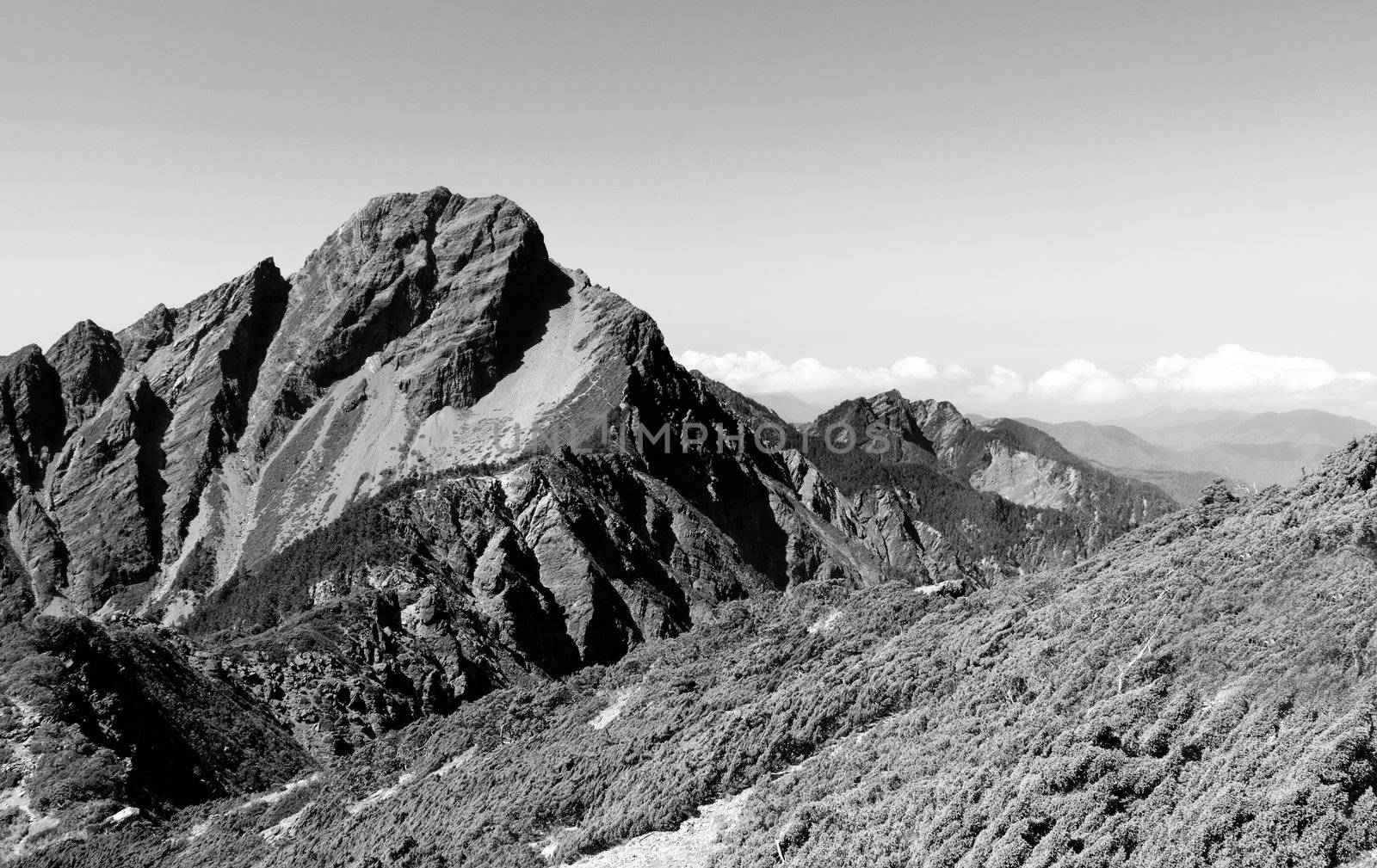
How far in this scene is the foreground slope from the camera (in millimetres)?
16938

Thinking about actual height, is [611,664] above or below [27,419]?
below

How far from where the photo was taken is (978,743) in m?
22.8

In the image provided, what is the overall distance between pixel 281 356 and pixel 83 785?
135 m

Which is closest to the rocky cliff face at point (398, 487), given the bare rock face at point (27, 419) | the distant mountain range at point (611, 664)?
the bare rock face at point (27, 419)

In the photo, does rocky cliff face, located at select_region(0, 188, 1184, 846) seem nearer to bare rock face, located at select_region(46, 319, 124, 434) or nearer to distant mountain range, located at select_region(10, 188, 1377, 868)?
bare rock face, located at select_region(46, 319, 124, 434)

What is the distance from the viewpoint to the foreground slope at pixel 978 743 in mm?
16938

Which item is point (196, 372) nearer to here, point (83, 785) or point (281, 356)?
point (281, 356)

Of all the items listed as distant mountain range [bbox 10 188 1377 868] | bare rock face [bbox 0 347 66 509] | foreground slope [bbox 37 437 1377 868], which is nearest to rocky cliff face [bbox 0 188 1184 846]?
bare rock face [bbox 0 347 66 509]

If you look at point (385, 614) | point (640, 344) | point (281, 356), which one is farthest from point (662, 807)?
point (281, 356)

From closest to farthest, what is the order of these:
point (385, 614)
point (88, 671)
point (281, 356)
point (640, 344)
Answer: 1. point (88, 671)
2. point (385, 614)
3. point (640, 344)
4. point (281, 356)

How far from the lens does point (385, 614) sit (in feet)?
Answer: 269

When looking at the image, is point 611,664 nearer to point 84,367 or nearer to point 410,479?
point 410,479

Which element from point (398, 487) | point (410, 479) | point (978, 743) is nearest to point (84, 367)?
point (410, 479)

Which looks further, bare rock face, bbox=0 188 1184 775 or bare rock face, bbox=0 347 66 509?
bare rock face, bbox=0 347 66 509
